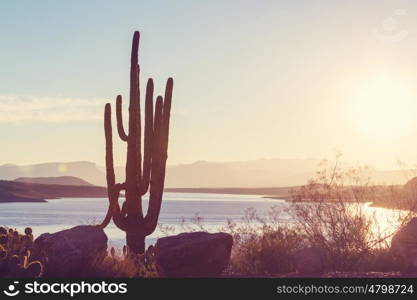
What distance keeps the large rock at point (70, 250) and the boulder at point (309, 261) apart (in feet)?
17.1

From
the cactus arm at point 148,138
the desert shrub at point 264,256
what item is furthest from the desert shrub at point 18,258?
the desert shrub at point 264,256

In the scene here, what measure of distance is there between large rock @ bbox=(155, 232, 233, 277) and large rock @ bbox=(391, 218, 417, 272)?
4982mm

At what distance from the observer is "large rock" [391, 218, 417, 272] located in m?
18.4

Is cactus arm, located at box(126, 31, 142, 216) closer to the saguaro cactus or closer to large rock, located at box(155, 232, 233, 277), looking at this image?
the saguaro cactus

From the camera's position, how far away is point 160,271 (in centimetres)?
1633

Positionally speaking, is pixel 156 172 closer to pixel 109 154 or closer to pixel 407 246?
pixel 109 154

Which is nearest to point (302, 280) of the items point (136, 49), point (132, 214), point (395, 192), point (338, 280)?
point (338, 280)

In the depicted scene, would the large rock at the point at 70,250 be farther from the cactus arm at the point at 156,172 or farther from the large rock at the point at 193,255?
the cactus arm at the point at 156,172

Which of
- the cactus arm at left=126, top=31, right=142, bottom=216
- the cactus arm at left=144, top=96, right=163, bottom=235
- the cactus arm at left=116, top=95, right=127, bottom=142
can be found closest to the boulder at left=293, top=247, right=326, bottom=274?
the cactus arm at left=144, top=96, right=163, bottom=235

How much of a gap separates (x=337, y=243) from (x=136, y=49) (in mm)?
7907

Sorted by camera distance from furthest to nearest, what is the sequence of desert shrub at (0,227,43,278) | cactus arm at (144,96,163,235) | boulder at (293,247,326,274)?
cactus arm at (144,96,163,235), boulder at (293,247,326,274), desert shrub at (0,227,43,278)

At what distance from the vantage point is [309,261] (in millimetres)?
17062

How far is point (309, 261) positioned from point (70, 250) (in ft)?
20.5

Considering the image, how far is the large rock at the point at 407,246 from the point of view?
18391mm
